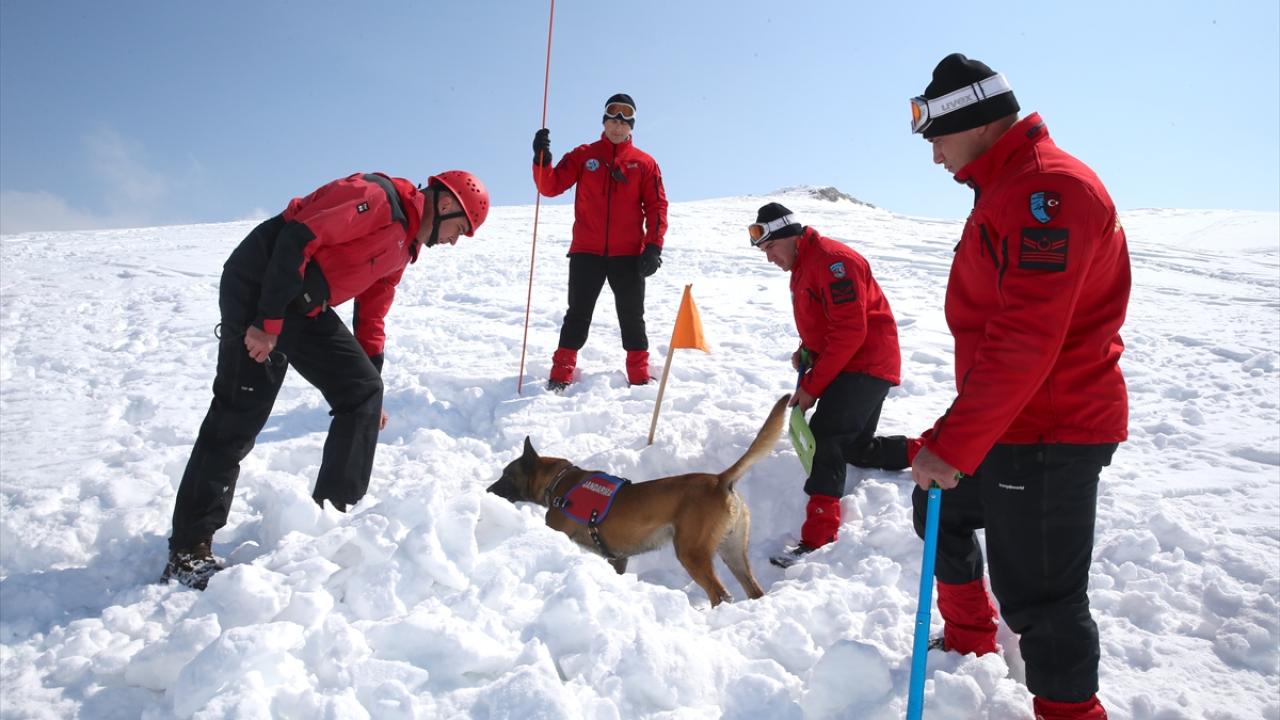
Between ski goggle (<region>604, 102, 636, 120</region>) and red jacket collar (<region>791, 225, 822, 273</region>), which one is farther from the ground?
ski goggle (<region>604, 102, 636, 120</region>)

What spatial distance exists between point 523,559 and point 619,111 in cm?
469

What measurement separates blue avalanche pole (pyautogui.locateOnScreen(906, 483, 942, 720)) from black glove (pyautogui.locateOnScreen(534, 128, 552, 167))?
524 centimetres

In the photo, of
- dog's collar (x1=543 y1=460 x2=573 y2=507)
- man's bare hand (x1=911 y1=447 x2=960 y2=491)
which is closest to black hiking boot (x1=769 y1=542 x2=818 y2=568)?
dog's collar (x1=543 y1=460 x2=573 y2=507)

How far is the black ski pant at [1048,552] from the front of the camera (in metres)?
2.11

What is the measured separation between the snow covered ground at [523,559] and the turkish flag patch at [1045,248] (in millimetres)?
1450

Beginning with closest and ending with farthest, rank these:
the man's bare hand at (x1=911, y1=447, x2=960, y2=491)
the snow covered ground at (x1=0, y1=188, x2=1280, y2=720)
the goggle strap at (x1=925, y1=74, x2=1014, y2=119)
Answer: the man's bare hand at (x1=911, y1=447, x2=960, y2=491) → the goggle strap at (x1=925, y1=74, x2=1014, y2=119) → the snow covered ground at (x1=0, y1=188, x2=1280, y2=720)

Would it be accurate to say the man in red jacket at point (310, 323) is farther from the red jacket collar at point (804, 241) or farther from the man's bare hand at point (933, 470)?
the man's bare hand at point (933, 470)

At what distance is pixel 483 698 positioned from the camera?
2256mm

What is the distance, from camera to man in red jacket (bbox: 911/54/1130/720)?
75.0 inches

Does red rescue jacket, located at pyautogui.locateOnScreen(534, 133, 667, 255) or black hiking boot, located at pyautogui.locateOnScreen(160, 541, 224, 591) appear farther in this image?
red rescue jacket, located at pyautogui.locateOnScreen(534, 133, 667, 255)

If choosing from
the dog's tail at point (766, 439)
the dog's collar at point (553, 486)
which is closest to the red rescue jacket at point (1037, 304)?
the dog's tail at point (766, 439)

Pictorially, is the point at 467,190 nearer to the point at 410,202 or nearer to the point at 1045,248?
the point at 410,202

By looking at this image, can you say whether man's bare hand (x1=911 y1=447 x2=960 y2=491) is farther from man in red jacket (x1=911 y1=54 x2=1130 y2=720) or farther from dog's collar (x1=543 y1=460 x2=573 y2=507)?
dog's collar (x1=543 y1=460 x2=573 y2=507)

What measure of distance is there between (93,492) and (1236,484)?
7.53 metres
